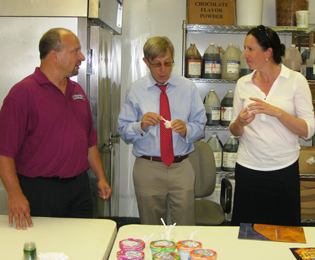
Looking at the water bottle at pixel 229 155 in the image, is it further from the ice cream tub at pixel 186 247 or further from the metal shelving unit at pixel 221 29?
the ice cream tub at pixel 186 247

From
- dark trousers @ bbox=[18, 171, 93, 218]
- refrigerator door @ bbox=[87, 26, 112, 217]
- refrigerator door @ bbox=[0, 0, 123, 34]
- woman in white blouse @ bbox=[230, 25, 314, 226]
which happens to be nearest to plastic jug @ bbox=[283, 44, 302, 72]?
woman in white blouse @ bbox=[230, 25, 314, 226]

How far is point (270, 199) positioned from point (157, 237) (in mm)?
812

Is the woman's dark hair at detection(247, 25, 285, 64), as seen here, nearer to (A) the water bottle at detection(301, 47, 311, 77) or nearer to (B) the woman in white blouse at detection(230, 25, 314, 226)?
(B) the woman in white blouse at detection(230, 25, 314, 226)

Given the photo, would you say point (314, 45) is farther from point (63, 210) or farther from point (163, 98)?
point (63, 210)

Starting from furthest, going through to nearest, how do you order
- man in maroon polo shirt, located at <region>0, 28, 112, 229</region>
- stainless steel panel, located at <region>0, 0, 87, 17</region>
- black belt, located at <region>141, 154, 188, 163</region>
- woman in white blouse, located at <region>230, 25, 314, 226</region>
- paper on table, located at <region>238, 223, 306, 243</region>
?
1. stainless steel panel, located at <region>0, 0, 87, 17</region>
2. black belt, located at <region>141, 154, 188, 163</region>
3. woman in white blouse, located at <region>230, 25, 314, 226</region>
4. man in maroon polo shirt, located at <region>0, 28, 112, 229</region>
5. paper on table, located at <region>238, 223, 306, 243</region>

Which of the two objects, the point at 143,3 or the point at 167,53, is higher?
the point at 143,3

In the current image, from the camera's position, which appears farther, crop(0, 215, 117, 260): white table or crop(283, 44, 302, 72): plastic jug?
crop(283, 44, 302, 72): plastic jug

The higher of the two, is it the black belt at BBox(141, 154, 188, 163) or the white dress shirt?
the white dress shirt

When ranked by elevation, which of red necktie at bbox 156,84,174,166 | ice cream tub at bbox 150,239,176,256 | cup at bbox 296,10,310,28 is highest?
cup at bbox 296,10,310,28

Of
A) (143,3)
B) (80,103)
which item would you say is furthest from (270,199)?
(143,3)

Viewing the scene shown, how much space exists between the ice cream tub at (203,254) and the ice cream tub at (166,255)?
0.05m

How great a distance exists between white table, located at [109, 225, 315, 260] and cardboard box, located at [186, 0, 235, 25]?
2.24 m

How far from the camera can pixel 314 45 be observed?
3.12 m

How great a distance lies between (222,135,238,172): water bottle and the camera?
10.3 feet
